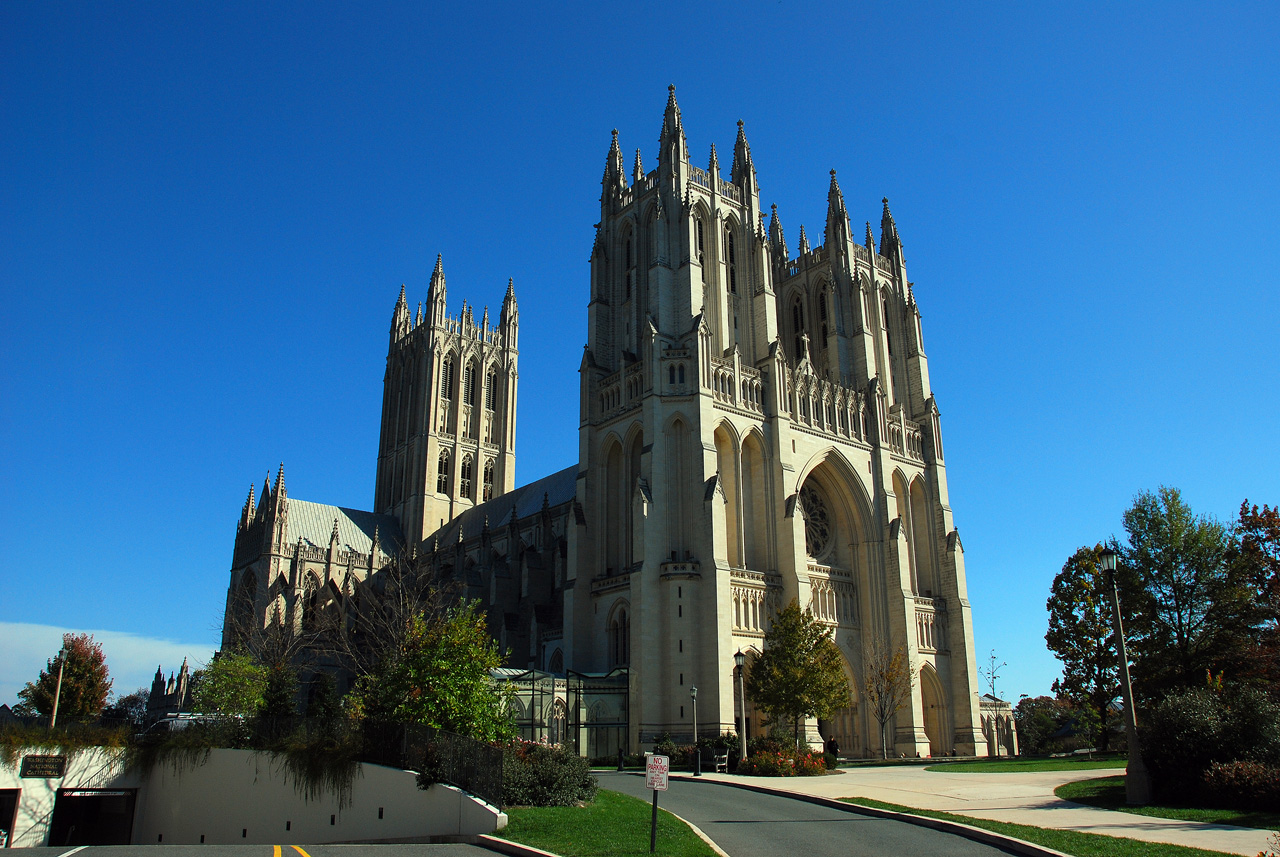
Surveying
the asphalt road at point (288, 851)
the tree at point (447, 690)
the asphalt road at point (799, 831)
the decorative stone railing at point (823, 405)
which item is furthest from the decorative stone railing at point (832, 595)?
the asphalt road at point (288, 851)

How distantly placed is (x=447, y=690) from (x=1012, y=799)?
524 inches

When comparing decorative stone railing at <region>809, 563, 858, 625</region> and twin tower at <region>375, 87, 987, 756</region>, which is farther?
decorative stone railing at <region>809, 563, 858, 625</region>

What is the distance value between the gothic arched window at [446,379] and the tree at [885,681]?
51183 mm

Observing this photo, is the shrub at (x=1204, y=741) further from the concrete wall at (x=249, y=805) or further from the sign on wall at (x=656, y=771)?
the concrete wall at (x=249, y=805)

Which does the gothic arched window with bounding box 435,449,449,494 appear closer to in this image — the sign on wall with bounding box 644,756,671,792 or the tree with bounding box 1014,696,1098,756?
the tree with bounding box 1014,696,1098,756

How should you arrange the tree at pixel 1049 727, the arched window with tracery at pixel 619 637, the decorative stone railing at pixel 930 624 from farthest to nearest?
1. the tree at pixel 1049 727
2. the decorative stone railing at pixel 930 624
3. the arched window with tracery at pixel 619 637

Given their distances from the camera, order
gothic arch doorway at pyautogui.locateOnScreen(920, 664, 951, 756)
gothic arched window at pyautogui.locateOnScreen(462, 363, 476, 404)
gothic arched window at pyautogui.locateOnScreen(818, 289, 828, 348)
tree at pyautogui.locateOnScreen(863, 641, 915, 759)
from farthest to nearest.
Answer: gothic arched window at pyautogui.locateOnScreen(462, 363, 476, 404)
gothic arched window at pyautogui.locateOnScreen(818, 289, 828, 348)
gothic arch doorway at pyautogui.locateOnScreen(920, 664, 951, 756)
tree at pyautogui.locateOnScreen(863, 641, 915, 759)

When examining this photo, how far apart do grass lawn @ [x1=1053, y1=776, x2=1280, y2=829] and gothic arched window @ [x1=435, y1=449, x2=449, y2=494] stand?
65311 mm

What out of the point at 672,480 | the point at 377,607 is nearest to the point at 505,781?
the point at 672,480

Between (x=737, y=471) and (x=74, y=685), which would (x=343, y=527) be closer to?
(x=74, y=685)

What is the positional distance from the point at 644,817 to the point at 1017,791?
34.8 feet

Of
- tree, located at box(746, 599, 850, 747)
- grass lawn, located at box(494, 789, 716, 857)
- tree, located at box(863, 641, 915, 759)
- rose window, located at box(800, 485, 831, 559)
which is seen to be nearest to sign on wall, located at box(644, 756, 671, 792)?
grass lawn, located at box(494, 789, 716, 857)

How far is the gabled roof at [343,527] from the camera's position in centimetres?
7350

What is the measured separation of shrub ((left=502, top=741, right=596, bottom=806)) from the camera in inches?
775
